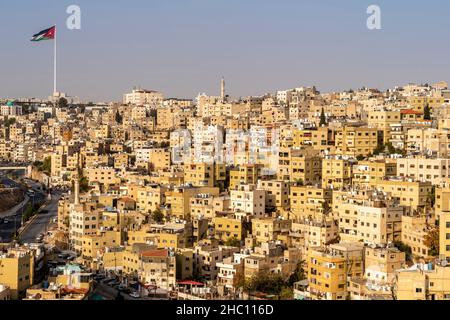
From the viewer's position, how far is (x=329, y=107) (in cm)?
1658

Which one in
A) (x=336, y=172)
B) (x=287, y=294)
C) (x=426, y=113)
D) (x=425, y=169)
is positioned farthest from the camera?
Answer: (x=426, y=113)

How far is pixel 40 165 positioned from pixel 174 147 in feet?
15.5

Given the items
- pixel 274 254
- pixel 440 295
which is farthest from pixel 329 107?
pixel 440 295

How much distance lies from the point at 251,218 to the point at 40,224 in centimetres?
390

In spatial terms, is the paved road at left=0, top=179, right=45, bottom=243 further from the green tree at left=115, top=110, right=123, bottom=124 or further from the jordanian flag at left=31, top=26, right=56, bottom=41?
the green tree at left=115, top=110, right=123, bottom=124

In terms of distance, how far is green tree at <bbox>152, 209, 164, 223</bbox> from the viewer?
9.39 metres

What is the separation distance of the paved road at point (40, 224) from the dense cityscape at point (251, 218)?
0.03 m

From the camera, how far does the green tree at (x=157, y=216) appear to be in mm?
9385

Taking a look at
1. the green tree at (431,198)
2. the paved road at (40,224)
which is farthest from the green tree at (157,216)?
the green tree at (431,198)

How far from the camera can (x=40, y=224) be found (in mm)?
11281

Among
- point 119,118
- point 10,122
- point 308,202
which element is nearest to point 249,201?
point 308,202

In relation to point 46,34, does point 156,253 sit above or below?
below

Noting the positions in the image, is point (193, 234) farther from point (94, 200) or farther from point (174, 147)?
point (174, 147)

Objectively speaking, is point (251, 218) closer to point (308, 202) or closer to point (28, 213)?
point (308, 202)
